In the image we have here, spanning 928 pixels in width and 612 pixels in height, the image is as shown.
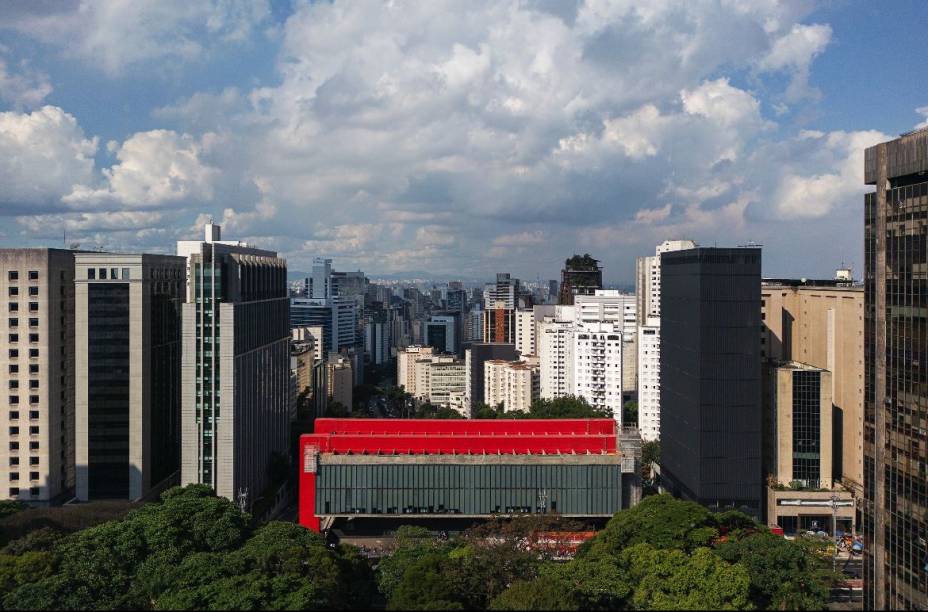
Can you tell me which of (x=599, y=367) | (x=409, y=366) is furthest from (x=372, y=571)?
(x=409, y=366)

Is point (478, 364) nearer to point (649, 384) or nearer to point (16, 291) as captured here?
point (649, 384)

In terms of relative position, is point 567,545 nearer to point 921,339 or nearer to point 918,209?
point 921,339

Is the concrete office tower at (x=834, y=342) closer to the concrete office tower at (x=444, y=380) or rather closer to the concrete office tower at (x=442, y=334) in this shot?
the concrete office tower at (x=444, y=380)

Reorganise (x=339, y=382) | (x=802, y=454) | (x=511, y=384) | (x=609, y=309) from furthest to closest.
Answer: (x=609, y=309) < (x=339, y=382) < (x=511, y=384) < (x=802, y=454)

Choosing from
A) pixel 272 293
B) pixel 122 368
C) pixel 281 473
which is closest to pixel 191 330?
pixel 122 368

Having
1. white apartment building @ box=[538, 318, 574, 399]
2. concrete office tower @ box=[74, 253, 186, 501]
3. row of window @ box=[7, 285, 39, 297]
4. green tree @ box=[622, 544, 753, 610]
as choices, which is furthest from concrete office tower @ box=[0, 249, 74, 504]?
white apartment building @ box=[538, 318, 574, 399]

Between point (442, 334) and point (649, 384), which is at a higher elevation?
point (442, 334)

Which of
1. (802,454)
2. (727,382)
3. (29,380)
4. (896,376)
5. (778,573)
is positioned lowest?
(778,573)
